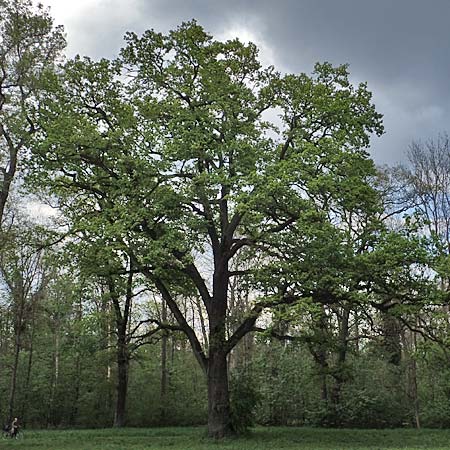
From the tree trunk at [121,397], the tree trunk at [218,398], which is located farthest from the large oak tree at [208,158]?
Result: the tree trunk at [121,397]

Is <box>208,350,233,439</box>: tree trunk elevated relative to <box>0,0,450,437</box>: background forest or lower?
lower

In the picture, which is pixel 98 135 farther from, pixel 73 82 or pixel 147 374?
pixel 147 374

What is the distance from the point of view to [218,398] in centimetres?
1862

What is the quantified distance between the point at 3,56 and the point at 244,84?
847 cm

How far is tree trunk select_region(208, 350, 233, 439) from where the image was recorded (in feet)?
60.4

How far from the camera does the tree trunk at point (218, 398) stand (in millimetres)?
18422

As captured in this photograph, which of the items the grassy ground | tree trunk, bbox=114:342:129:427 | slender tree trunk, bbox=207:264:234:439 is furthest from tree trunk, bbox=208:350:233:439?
tree trunk, bbox=114:342:129:427

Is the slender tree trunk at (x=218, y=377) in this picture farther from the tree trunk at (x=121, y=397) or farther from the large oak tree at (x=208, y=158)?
the tree trunk at (x=121, y=397)

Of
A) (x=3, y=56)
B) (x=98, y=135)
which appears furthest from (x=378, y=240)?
(x=3, y=56)

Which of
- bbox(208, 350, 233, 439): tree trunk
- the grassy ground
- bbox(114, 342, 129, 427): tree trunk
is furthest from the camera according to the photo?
bbox(114, 342, 129, 427): tree trunk

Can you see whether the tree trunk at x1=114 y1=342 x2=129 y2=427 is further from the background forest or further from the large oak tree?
the large oak tree

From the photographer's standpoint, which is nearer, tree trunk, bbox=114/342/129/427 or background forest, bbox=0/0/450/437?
background forest, bbox=0/0/450/437

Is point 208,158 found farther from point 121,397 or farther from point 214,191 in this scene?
point 121,397

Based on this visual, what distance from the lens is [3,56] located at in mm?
18203
